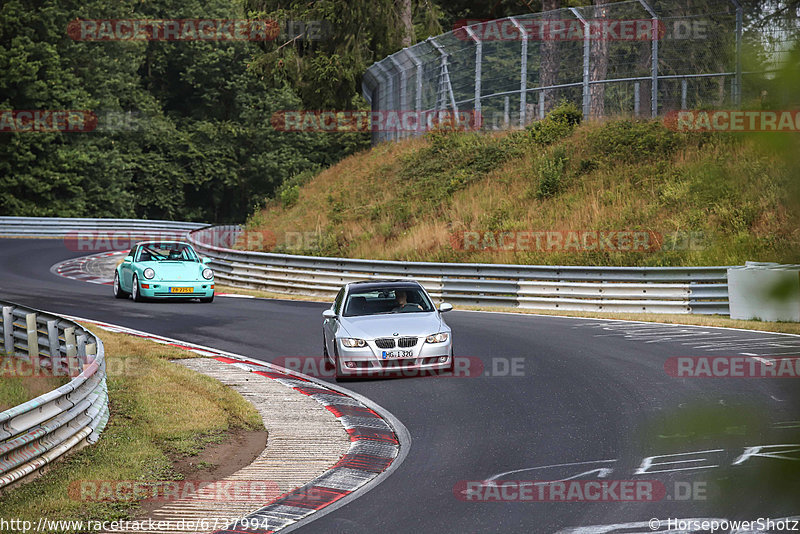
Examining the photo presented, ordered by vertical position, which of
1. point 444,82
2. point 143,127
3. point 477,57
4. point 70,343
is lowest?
point 70,343

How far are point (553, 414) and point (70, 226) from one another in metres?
45.3

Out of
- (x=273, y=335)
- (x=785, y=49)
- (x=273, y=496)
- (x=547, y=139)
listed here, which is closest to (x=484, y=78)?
(x=547, y=139)

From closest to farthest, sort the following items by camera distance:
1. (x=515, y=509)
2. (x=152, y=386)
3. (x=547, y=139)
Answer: (x=515, y=509), (x=152, y=386), (x=547, y=139)

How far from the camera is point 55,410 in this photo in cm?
A: 876

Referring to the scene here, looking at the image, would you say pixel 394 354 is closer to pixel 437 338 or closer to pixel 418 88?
pixel 437 338

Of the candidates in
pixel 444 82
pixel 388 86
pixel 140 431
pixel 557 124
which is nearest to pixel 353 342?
pixel 140 431

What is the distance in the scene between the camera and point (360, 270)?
26.4 metres

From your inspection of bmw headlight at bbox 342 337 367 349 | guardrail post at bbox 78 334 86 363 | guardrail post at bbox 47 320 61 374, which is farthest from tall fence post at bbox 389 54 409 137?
guardrail post at bbox 78 334 86 363

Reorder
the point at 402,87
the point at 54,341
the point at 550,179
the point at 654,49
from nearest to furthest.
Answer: the point at 54,341 < the point at 654,49 < the point at 550,179 < the point at 402,87

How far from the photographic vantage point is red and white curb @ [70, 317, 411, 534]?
765 cm

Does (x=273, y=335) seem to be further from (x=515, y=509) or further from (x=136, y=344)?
(x=515, y=509)

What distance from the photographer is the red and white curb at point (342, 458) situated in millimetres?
7648

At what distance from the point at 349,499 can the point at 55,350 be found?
22.6 ft

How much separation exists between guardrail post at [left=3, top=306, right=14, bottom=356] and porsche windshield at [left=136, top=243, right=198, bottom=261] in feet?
27.3
